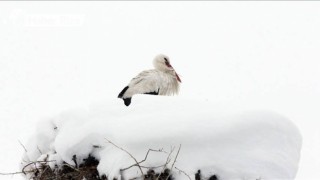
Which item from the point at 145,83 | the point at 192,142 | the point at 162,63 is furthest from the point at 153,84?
the point at 192,142

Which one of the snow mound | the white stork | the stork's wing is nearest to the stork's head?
the white stork

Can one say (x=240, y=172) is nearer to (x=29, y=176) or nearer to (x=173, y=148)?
(x=173, y=148)

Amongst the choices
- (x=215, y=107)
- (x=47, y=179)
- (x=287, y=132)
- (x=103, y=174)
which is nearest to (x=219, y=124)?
(x=215, y=107)

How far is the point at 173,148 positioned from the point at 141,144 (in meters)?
0.21

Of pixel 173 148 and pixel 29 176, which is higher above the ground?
pixel 173 148

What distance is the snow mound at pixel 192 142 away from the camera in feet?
10.5

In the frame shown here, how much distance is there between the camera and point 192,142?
3205mm

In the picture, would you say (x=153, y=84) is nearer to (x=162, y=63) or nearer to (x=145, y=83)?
(x=145, y=83)

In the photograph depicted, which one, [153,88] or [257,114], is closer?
[257,114]

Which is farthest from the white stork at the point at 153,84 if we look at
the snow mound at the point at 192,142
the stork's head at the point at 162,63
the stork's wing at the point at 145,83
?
the snow mound at the point at 192,142

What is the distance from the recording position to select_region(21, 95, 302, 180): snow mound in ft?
10.5

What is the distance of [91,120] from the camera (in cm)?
348

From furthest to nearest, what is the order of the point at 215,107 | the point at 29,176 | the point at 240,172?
the point at 29,176
the point at 215,107
the point at 240,172

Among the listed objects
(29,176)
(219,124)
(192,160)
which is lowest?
(29,176)
